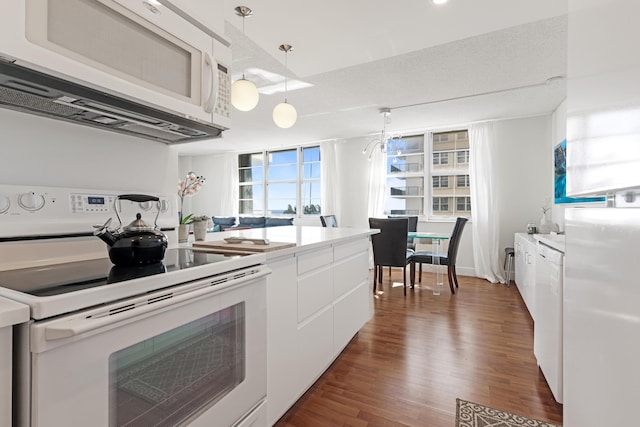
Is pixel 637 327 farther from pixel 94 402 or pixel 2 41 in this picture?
pixel 2 41

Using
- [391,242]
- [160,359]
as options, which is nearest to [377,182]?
[391,242]

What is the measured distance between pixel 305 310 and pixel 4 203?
1.27 m

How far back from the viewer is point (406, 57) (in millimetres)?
2744

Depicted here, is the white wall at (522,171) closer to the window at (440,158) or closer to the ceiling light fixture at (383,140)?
the window at (440,158)

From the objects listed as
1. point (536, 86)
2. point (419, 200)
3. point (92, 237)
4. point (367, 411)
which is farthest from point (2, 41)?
point (419, 200)

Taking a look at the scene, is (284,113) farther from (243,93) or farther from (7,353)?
(7,353)

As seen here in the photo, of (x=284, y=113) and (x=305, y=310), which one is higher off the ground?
(x=284, y=113)

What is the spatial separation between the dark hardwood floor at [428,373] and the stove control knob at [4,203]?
144cm

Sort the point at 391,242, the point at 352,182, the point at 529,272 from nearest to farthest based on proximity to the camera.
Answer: the point at 529,272 < the point at 391,242 < the point at 352,182

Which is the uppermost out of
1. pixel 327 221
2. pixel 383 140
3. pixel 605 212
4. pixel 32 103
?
pixel 383 140

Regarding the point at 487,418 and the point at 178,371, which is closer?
the point at 178,371

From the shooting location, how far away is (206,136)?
56.1 inches

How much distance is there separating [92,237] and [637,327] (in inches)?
62.2

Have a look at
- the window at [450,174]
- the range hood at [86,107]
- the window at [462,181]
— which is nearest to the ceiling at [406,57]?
the window at [450,174]
